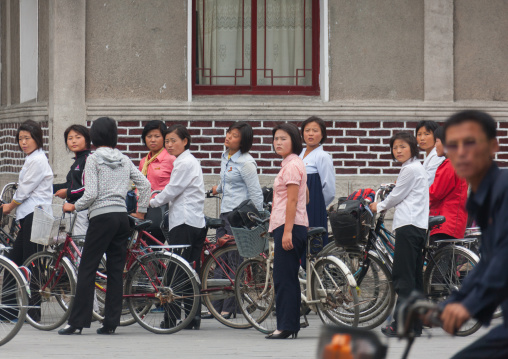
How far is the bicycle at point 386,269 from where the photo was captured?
8.67 meters

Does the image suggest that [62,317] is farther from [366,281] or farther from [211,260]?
[366,281]

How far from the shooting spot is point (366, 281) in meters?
8.84

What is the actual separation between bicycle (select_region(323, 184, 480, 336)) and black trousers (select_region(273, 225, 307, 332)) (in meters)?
0.72

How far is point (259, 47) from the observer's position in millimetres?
13102

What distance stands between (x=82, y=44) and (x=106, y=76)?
0.51 meters

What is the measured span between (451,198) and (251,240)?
1.93m

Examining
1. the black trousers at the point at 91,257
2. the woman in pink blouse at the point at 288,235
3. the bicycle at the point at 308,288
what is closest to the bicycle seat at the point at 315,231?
the bicycle at the point at 308,288

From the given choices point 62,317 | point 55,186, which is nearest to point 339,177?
point 55,186

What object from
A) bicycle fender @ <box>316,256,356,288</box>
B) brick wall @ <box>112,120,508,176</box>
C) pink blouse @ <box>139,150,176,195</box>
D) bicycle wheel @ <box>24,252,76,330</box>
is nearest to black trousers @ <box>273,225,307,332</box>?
bicycle fender @ <box>316,256,356,288</box>

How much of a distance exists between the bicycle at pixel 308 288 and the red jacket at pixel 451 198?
117 cm

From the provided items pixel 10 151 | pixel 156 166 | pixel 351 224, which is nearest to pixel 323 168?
pixel 351 224

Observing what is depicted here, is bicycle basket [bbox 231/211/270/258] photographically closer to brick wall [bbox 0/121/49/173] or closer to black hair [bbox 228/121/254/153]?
black hair [bbox 228/121/254/153]

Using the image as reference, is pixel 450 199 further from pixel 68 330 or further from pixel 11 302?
pixel 11 302

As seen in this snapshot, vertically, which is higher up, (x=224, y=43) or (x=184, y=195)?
(x=224, y=43)
